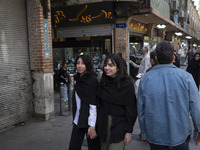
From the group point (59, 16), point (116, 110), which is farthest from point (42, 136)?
point (59, 16)

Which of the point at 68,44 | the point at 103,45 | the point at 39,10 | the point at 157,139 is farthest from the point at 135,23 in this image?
the point at 157,139

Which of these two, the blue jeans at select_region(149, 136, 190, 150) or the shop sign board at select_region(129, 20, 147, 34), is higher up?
the shop sign board at select_region(129, 20, 147, 34)

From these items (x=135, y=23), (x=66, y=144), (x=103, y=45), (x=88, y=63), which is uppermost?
(x=135, y=23)

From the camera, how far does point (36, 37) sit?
583 cm

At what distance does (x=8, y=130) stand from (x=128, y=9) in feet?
25.0

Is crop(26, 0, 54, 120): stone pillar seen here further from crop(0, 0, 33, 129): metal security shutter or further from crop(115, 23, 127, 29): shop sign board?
crop(115, 23, 127, 29): shop sign board

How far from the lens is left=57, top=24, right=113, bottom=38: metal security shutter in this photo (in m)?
11.2

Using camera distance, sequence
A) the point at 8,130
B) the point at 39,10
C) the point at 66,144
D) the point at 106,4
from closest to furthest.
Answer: the point at 66,144 → the point at 8,130 → the point at 39,10 → the point at 106,4

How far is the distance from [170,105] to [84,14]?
9536 millimetres

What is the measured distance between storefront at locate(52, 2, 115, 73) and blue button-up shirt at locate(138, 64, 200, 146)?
28.5ft

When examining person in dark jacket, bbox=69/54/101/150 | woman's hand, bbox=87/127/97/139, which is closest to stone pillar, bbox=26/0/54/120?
person in dark jacket, bbox=69/54/101/150

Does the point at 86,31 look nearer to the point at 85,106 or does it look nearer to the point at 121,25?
the point at 121,25

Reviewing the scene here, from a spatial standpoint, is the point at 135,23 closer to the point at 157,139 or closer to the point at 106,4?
the point at 106,4

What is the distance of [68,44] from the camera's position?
13.0m
